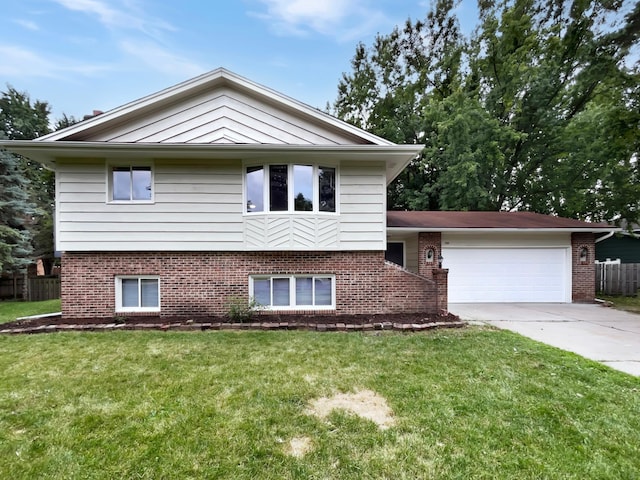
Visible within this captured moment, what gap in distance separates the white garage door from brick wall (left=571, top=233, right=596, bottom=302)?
0.27 m

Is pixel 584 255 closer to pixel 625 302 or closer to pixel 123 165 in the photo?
pixel 625 302

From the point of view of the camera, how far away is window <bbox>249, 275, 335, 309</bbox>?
7656 millimetres

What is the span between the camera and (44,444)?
2.72 m

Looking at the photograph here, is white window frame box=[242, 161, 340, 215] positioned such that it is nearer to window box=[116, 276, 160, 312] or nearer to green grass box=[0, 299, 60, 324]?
window box=[116, 276, 160, 312]

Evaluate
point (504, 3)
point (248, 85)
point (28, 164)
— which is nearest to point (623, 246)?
point (504, 3)

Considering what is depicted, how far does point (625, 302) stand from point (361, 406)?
40.5 feet

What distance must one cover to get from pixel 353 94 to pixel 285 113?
15.6 m

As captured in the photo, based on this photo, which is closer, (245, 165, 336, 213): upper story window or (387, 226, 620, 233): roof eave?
(245, 165, 336, 213): upper story window

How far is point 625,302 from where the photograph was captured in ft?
34.8

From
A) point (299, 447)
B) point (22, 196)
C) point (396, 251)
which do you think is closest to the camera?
point (299, 447)

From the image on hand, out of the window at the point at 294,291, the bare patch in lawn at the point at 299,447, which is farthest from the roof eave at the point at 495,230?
the bare patch in lawn at the point at 299,447

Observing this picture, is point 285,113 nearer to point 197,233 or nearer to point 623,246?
point 197,233

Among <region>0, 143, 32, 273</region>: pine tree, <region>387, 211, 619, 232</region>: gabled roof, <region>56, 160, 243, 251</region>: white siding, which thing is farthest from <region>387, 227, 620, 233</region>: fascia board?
<region>0, 143, 32, 273</region>: pine tree

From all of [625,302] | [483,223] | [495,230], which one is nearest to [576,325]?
[495,230]
